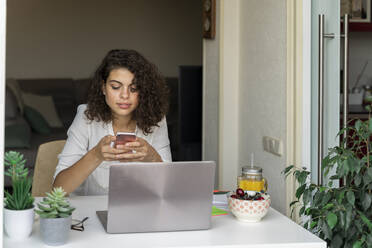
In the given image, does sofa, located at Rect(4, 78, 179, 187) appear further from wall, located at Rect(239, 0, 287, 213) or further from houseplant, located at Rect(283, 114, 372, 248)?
houseplant, located at Rect(283, 114, 372, 248)

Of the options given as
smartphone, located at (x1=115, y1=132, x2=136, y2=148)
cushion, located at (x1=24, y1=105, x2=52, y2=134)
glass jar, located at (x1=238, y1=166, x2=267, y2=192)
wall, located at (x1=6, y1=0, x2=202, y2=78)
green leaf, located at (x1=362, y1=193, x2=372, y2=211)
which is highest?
wall, located at (x1=6, y1=0, x2=202, y2=78)

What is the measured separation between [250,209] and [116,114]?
3.01 ft

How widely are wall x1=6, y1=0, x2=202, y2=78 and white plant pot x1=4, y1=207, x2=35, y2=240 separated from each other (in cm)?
500

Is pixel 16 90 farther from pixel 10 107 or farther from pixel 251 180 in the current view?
pixel 251 180

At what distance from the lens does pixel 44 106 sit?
6.07 metres

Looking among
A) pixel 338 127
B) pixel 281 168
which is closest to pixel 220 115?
pixel 281 168

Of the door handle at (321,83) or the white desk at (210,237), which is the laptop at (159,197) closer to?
the white desk at (210,237)

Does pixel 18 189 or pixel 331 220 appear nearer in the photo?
pixel 18 189

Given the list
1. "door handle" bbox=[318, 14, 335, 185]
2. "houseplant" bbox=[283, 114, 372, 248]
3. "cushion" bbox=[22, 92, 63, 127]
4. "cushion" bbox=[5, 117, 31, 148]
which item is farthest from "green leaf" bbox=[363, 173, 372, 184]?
"cushion" bbox=[22, 92, 63, 127]

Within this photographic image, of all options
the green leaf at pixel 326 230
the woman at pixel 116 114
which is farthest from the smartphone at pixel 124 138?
the green leaf at pixel 326 230

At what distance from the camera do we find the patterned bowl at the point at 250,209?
1714mm

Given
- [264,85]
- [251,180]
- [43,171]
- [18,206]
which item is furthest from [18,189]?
[264,85]

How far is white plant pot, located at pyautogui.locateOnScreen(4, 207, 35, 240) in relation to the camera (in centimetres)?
146

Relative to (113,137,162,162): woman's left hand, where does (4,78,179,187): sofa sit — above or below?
above
